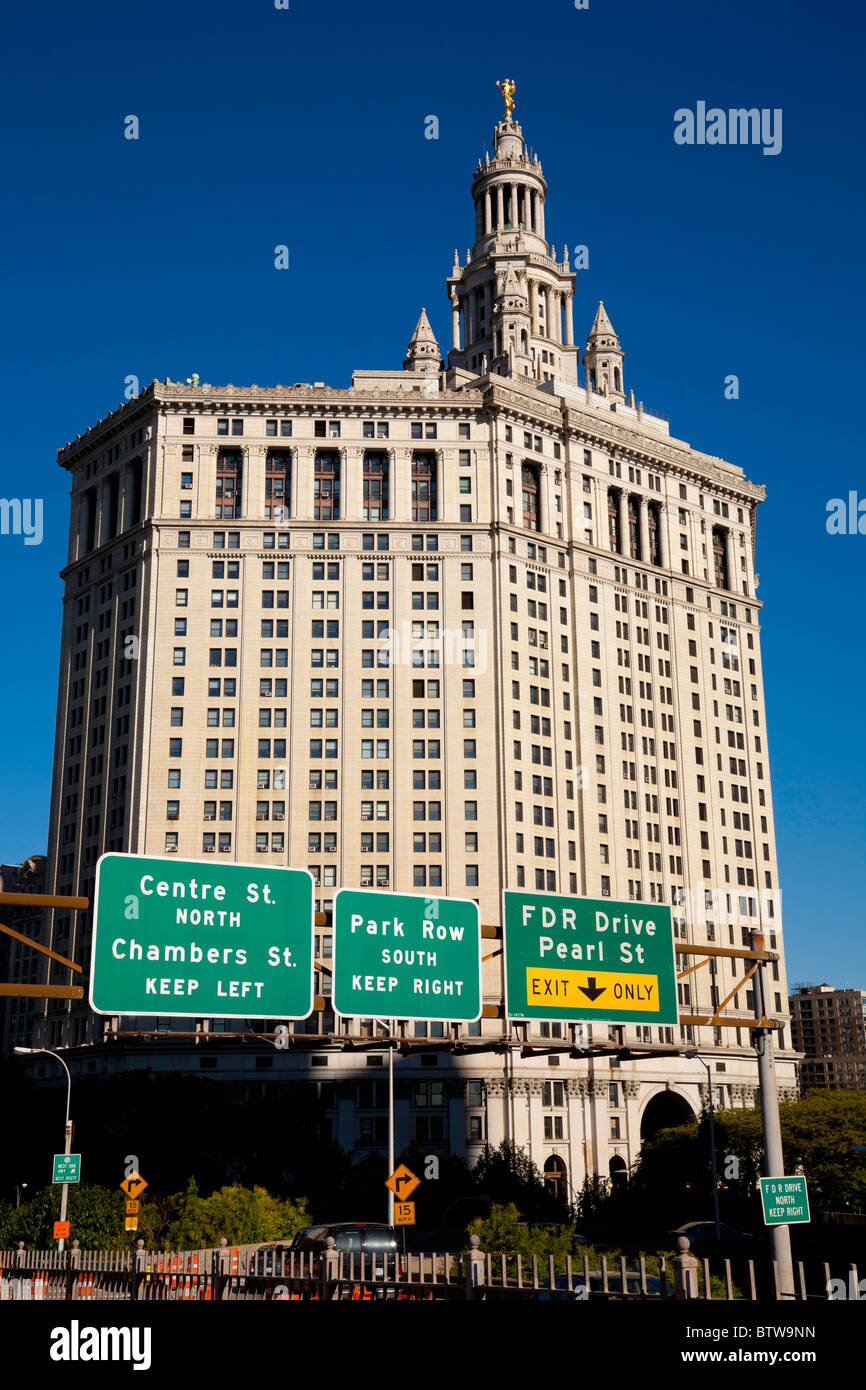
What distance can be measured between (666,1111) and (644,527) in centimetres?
5530

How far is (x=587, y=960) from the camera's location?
34469mm

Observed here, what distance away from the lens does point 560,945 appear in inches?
1339

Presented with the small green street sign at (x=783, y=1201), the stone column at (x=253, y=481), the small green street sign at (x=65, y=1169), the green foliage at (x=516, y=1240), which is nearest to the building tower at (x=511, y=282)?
the stone column at (x=253, y=481)

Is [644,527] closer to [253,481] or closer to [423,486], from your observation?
[423,486]

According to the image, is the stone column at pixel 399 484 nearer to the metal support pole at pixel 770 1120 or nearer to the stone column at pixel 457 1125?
the stone column at pixel 457 1125

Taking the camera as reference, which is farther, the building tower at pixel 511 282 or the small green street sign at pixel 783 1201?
the building tower at pixel 511 282

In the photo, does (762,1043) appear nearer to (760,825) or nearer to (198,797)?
(198,797)

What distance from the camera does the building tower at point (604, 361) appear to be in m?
150

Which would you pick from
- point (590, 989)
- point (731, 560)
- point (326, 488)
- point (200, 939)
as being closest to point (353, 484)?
point (326, 488)

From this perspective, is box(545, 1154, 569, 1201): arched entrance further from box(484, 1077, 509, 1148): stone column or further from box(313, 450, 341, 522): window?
box(313, 450, 341, 522): window

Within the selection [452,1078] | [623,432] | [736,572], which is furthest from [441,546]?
[452,1078]

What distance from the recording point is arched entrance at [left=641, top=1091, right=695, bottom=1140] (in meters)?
117

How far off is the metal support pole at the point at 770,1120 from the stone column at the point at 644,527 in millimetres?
101138

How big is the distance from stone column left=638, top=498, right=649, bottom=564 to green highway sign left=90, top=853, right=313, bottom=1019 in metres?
106
